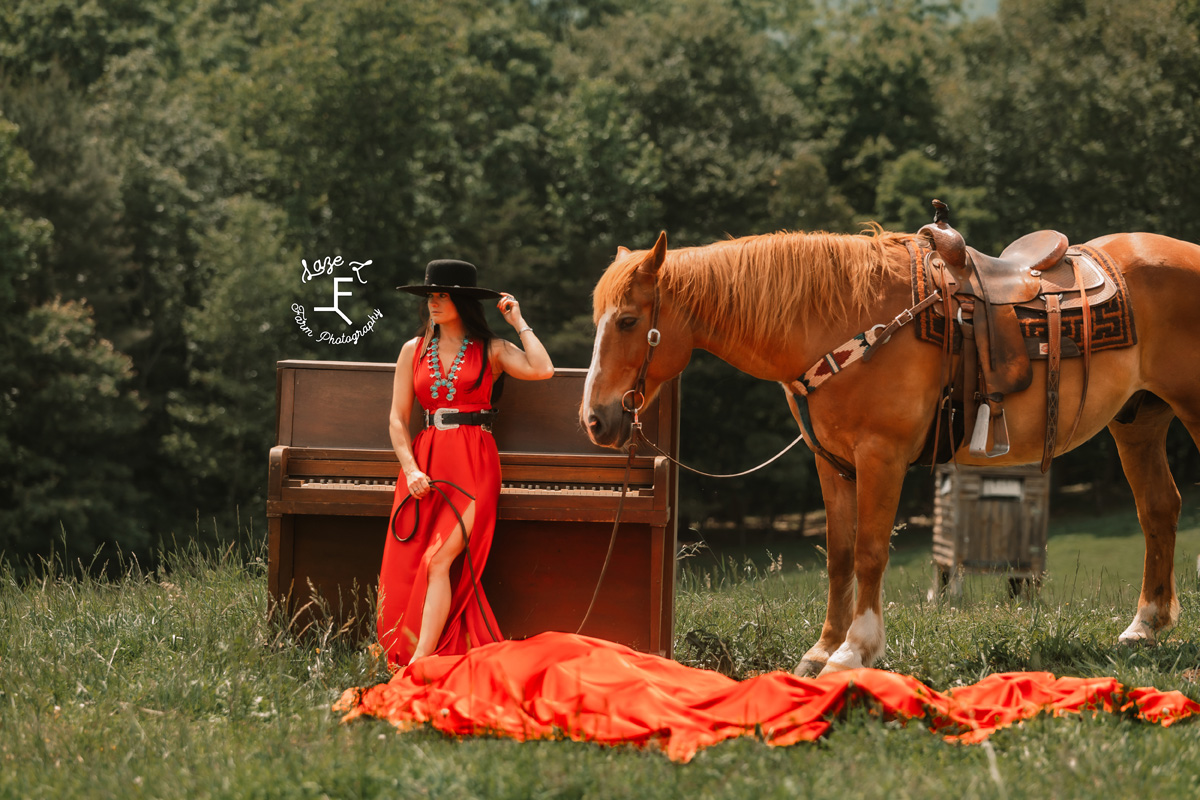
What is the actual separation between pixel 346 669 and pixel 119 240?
70.5 ft

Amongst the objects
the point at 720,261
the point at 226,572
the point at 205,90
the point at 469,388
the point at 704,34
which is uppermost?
the point at 704,34

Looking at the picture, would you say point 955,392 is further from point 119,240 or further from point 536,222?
point 119,240

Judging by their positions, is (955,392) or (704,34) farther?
(704,34)

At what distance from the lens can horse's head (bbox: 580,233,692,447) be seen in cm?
472

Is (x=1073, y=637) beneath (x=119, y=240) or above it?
beneath

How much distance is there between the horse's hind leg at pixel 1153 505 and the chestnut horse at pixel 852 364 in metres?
0.26

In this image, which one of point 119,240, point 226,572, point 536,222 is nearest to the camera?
point 226,572

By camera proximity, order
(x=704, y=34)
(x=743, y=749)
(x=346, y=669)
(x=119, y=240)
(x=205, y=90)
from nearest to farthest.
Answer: (x=743, y=749)
(x=346, y=669)
(x=119, y=240)
(x=205, y=90)
(x=704, y=34)

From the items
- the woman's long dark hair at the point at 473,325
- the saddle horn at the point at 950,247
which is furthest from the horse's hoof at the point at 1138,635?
the woman's long dark hair at the point at 473,325

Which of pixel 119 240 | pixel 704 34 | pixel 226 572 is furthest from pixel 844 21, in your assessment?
pixel 226 572

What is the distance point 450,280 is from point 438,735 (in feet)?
7.21

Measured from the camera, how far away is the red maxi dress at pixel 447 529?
495 centimetres

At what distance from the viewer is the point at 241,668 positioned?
4746mm

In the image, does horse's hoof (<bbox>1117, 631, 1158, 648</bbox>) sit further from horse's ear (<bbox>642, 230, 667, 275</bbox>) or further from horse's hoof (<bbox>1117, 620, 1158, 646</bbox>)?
horse's ear (<bbox>642, 230, 667, 275</bbox>)
